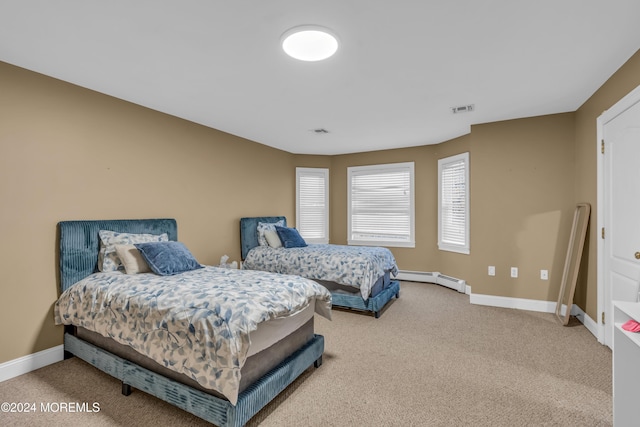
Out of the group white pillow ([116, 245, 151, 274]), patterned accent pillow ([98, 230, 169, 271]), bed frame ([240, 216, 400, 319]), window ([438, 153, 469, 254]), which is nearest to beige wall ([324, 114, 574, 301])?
window ([438, 153, 469, 254])

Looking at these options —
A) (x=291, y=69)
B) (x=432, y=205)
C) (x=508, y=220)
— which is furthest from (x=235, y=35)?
(x=432, y=205)

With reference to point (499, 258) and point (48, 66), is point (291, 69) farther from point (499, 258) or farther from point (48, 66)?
point (499, 258)

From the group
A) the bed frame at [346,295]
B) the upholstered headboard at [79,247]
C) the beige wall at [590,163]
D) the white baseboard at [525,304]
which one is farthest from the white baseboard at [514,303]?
the upholstered headboard at [79,247]

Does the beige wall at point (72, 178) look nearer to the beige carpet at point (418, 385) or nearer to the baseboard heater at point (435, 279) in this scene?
Result: the beige carpet at point (418, 385)

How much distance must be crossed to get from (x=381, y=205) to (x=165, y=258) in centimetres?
415

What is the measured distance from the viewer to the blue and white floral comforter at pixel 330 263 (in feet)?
12.4

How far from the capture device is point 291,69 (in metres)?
2.60

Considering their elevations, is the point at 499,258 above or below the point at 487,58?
below

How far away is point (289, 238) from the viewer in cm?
468

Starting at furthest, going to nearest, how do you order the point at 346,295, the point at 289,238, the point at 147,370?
the point at 289,238 < the point at 346,295 < the point at 147,370

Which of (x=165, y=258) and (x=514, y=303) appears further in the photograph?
(x=514, y=303)

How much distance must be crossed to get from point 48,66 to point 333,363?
344 cm

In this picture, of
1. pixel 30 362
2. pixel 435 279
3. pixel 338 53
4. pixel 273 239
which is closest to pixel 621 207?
pixel 338 53

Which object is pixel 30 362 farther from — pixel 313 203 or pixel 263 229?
pixel 313 203
